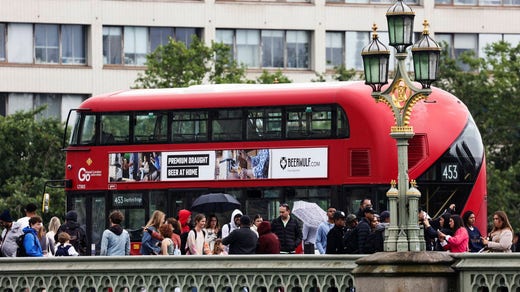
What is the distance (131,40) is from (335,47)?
8.41 metres

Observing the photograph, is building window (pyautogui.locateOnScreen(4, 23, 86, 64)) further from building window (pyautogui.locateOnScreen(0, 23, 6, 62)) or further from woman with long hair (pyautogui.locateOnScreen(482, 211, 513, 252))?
woman with long hair (pyautogui.locateOnScreen(482, 211, 513, 252))

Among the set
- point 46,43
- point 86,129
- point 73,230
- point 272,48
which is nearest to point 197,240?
point 73,230

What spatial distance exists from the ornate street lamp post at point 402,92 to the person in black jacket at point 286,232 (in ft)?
24.3

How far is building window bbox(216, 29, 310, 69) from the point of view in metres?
80.6

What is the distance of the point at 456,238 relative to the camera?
33.3m

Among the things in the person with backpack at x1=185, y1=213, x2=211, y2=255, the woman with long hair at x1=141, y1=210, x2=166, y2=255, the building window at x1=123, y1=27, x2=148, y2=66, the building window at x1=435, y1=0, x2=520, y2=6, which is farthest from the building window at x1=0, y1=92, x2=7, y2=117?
the woman with long hair at x1=141, y1=210, x2=166, y2=255

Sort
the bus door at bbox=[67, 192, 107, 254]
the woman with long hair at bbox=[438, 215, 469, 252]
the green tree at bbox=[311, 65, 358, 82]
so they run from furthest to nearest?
1. the green tree at bbox=[311, 65, 358, 82]
2. the bus door at bbox=[67, 192, 107, 254]
3. the woman with long hair at bbox=[438, 215, 469, 252]

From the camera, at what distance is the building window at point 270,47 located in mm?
80625

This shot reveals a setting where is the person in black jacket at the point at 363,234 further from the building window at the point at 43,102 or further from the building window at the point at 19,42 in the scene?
the building window at the point at 19,42

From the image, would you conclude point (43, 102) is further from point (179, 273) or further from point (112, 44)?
point (179, 273)

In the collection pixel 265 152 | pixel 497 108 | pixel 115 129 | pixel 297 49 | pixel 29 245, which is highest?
pixel 297 49

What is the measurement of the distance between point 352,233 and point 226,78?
→ 38124mm

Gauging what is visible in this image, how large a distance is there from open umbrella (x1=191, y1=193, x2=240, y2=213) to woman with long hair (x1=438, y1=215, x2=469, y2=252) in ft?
33.7

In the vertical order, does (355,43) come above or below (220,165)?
above
